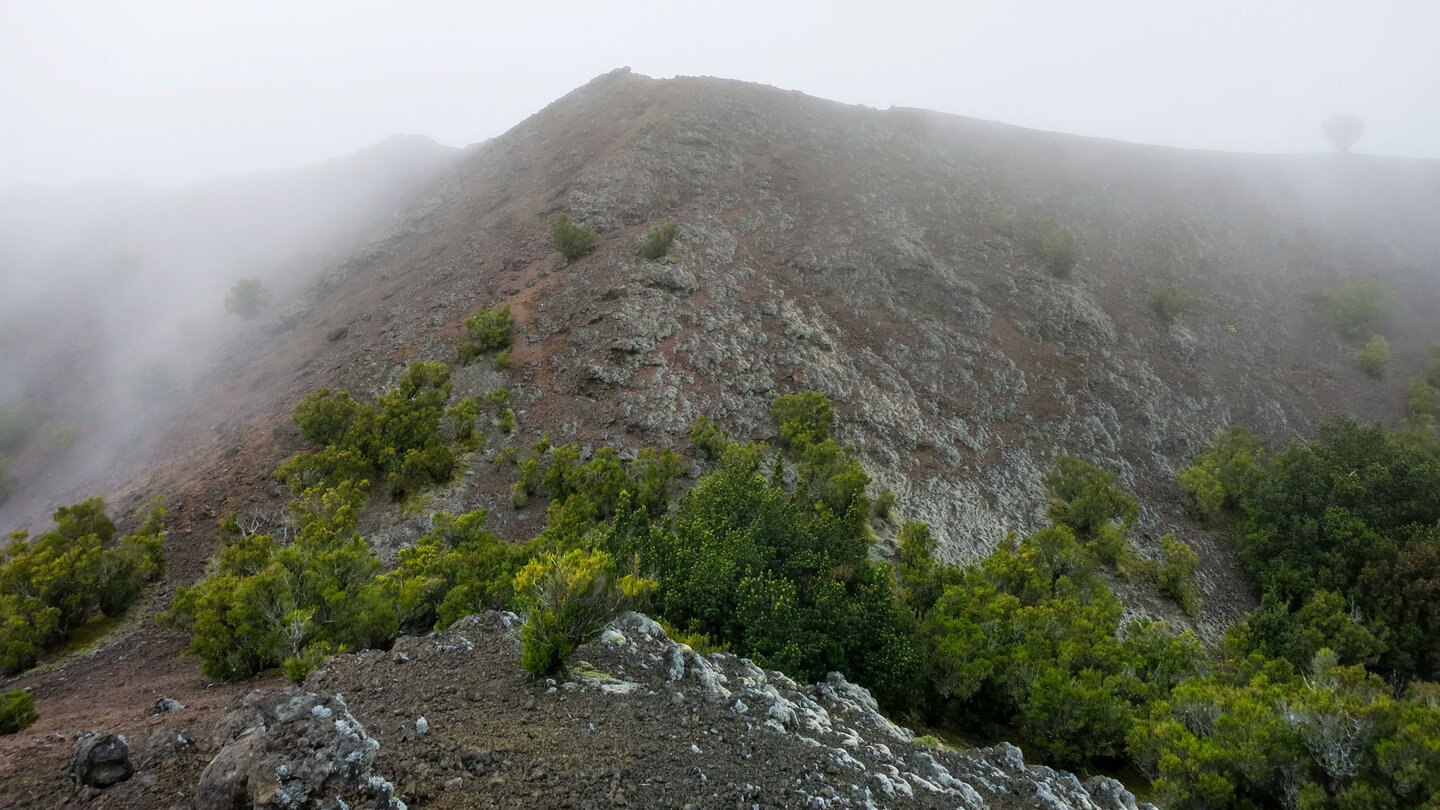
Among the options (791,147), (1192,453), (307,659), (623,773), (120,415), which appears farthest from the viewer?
(791,147)

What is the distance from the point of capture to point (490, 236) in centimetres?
3581

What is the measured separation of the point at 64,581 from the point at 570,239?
22438 millimetres

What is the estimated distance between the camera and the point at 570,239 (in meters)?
31.1

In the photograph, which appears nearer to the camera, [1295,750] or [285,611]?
[1295,750]

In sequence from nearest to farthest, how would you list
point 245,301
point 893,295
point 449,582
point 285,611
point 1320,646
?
point 285,611 < point 449,582 < point 1320,646 < point 893,295 < point 245,301

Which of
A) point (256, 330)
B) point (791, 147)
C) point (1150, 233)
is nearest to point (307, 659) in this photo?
point (256, 330)

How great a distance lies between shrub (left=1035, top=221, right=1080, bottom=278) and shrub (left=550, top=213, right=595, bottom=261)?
25.6 meters

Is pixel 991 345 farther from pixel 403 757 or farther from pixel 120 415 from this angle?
pixel 120 415

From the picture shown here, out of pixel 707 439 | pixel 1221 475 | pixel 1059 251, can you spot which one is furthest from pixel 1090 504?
pixel 1059 251

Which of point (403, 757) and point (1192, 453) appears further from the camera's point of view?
point (1192, 453)

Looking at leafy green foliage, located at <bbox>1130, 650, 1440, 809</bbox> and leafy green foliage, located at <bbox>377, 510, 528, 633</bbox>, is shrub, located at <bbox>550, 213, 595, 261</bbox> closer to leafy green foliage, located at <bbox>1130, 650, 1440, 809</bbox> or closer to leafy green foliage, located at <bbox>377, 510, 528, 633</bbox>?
leafy green foliage, located at <bbox>377, 510, 528, 633</bbox>

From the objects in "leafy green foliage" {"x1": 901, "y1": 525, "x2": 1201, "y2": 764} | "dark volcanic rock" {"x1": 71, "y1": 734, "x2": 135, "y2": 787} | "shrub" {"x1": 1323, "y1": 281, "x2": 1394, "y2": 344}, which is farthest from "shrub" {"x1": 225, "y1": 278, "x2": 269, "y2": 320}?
"shrub" {"x1": 1323, "y1": 281, "x2": 1394, "y2": 344}

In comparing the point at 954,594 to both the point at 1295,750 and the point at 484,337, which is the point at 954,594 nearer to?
the point at 1295,750

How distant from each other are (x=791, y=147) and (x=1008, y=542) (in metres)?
33.7
